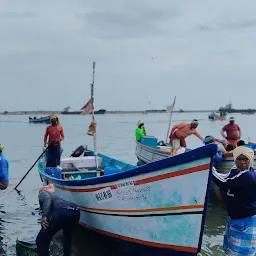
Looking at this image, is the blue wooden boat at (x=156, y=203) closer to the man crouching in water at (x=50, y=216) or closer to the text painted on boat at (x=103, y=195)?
the text painted on boat at (x=103, y=195)

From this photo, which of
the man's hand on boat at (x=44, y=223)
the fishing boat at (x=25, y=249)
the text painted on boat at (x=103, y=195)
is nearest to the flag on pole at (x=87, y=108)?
the text painted on boat at (x=103, y=195)

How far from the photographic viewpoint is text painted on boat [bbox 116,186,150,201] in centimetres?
652

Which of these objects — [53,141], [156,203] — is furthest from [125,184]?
[53,141]

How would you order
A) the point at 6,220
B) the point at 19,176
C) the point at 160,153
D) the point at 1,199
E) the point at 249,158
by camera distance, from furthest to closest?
1. the point at 19,176
2. the point at 160,153
3. the point at 1,199
4. the point at 6,220
5. the point at 249,158

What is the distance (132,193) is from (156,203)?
530mm

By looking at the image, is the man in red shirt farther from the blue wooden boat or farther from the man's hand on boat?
the man's hand on boat

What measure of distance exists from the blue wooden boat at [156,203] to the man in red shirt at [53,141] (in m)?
4.95

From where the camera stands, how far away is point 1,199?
1396 centimetres

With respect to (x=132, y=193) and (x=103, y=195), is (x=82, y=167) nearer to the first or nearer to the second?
(x=103, y=195)

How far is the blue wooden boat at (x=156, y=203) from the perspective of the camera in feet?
19.1

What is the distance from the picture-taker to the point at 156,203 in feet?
21.0

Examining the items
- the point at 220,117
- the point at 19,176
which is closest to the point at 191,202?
the point at 19,176

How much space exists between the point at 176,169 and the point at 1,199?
9.68m

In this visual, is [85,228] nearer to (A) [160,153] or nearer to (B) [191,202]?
(B) [191,202]
